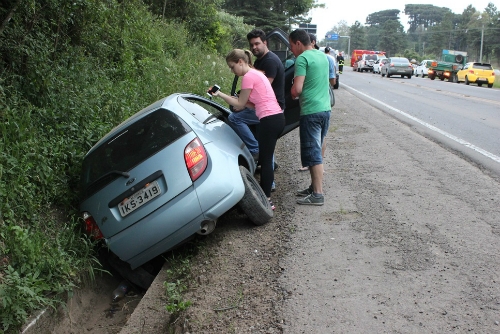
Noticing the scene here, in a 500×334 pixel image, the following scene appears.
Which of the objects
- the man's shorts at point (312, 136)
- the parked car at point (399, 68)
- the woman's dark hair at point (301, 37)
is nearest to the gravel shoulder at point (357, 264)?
the man's shorts at point (312, 136)

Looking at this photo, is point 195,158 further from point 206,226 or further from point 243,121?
point 243,121

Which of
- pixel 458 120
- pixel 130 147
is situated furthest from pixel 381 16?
pixel 130 147

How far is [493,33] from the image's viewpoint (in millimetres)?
76625

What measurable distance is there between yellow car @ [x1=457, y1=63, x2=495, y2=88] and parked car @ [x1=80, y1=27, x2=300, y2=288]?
31.2 meters

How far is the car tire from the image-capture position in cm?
528

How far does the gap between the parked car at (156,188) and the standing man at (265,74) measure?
0.97 metres

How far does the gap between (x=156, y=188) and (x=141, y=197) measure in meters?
0.16

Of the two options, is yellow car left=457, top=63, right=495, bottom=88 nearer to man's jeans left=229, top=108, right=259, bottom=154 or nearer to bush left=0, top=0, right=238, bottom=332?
bush left=0, top=0, right=238, bottom=332

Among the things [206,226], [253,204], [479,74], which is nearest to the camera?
[206,226]

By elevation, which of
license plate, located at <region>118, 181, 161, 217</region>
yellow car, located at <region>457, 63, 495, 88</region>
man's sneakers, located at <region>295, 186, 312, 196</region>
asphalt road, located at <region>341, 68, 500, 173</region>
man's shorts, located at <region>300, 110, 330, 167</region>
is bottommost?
yellow car, located at <region>457, 63, 495, 88</region>

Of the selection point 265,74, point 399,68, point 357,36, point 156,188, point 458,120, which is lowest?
point 399,68

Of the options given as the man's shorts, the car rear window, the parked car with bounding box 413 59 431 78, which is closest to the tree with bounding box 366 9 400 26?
the parked car with bounding box 413 59 431 78

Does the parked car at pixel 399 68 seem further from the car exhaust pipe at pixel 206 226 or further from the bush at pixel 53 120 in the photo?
the car exhaust pipe at pixel 206 226

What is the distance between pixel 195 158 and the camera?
4879mm
